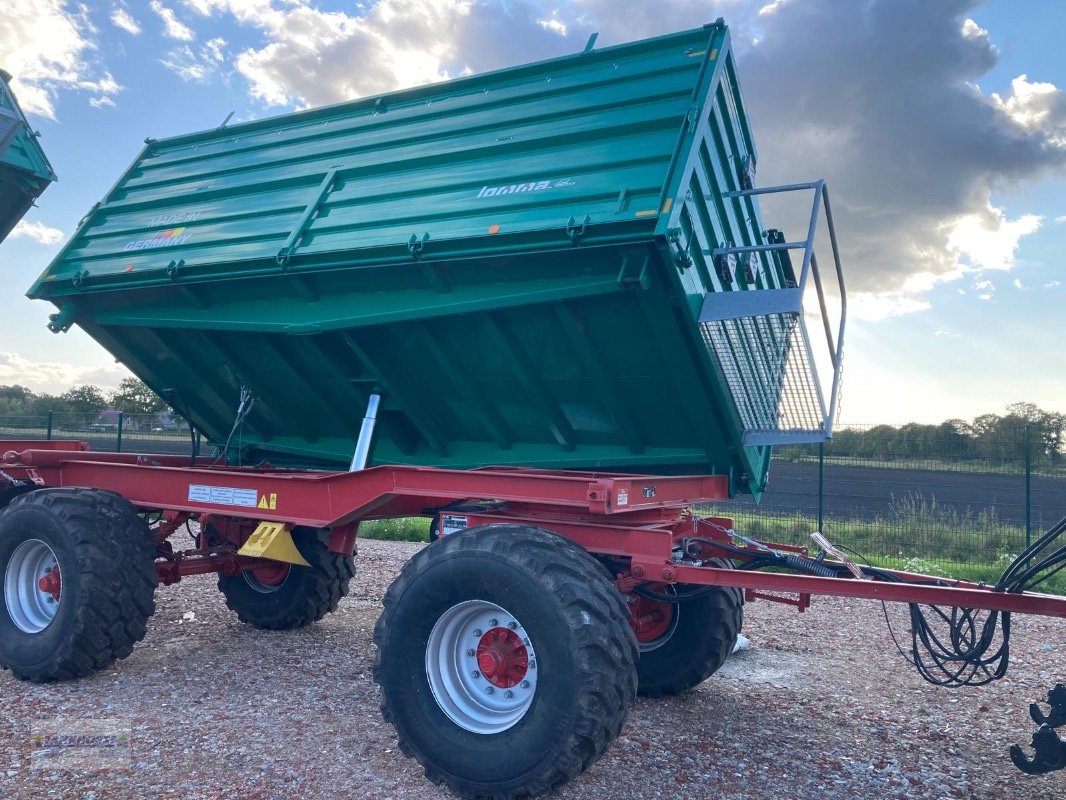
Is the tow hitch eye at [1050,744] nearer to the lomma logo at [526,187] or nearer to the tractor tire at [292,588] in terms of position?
the lomma logo at [526,187]

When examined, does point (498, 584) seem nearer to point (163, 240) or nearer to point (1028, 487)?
point (163, 240)

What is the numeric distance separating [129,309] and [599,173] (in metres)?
3.83

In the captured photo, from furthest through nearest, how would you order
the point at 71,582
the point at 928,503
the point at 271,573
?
the point at 928,503
the point at 271,573
the point at 71,582

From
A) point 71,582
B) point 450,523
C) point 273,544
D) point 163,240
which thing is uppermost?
point 163,240

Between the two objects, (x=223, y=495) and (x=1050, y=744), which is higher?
(x=223, y=495)

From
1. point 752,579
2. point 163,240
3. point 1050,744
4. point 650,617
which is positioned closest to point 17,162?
point 163,240

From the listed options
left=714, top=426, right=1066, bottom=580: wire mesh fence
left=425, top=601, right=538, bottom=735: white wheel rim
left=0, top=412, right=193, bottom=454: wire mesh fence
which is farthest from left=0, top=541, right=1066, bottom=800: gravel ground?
left=0, top=412, right=193, bottom=454: wire mesh fence

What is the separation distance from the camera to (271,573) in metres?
6.71

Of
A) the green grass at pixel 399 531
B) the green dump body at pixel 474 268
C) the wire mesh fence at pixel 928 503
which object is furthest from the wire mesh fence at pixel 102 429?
the wire mesh fence at pixel 928 503

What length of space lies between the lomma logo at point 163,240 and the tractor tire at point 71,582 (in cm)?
184

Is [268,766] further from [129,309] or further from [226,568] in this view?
[129,309]

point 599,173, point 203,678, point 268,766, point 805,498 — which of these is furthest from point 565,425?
point 805,498

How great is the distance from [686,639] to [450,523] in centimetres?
171

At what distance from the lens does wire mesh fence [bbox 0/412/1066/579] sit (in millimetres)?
10875
